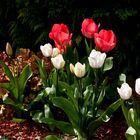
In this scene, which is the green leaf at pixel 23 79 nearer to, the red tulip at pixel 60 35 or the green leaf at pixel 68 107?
the red tulip at pixel 60 35

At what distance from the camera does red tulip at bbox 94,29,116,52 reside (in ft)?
10.7

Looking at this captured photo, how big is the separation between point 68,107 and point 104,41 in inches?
19.7

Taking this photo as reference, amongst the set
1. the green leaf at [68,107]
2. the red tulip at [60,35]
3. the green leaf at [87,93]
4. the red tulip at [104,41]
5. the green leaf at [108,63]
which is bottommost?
the green leaf at [68,107]

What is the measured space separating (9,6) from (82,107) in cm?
204

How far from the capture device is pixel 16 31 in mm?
4949

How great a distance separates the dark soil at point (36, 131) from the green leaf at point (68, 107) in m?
0.27

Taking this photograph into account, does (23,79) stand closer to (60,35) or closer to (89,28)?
(60,35)

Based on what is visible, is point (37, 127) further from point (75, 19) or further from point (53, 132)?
point (75, 19)

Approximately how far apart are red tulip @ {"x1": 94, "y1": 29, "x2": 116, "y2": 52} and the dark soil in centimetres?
71

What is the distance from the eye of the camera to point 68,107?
3291mm

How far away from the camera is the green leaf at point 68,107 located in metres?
3.25

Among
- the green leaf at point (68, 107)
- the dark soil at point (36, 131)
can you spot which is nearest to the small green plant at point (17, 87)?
the dark soil at point (36, 131)

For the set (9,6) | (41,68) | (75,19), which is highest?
(9,6)

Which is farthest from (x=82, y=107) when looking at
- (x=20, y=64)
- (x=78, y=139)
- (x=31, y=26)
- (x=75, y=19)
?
(x=31, y=26)
